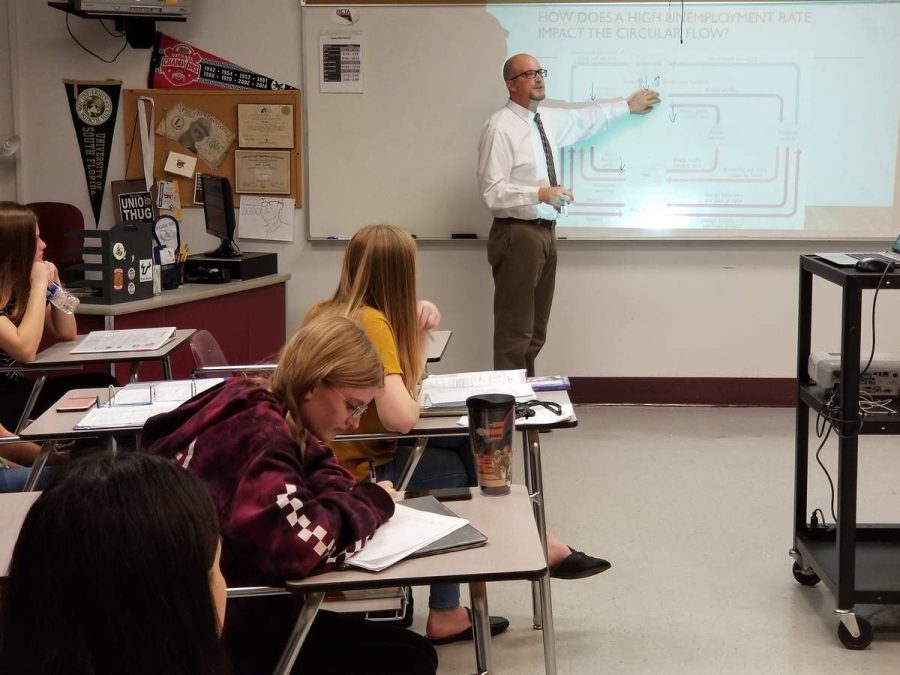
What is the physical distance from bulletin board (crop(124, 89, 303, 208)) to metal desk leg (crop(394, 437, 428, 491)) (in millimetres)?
3074

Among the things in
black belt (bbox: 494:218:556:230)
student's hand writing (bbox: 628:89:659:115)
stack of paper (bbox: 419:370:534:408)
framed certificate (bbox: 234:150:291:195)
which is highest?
student's hand writing (bbox: 628:89:659:115)

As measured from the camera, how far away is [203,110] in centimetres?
541

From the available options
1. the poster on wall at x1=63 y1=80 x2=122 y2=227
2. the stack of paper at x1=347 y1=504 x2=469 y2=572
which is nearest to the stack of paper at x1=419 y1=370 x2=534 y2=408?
the stack of paper at x1=347 y1=504 x2=469 y2=572

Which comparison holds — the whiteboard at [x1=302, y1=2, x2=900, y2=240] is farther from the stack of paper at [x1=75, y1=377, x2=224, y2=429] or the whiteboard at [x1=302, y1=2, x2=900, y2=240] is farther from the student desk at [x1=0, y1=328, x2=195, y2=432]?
the stack of paper at [x1=75, y1=377, x2=224, y2=429]

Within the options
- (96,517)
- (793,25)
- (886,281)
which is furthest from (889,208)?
(96,517)

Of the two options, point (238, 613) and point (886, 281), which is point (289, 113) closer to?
point (886, 281)

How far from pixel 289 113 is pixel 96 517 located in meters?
4.68

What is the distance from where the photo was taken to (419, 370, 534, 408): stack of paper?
2.66 m

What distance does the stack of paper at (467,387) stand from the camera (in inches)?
105

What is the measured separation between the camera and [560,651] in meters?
2.75

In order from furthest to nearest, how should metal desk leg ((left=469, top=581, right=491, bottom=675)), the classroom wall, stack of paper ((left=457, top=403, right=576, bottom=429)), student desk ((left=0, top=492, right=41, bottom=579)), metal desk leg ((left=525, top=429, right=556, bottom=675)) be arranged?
1. the classroom wall
2. stack of paper ((left=457, top=403, right=576, bottom=429))
3. metal desk leg ((left=525, top=429, right=556, bottom=675))
4. metal desk leg ((left=469, top=581, right=491, bottom=675))
5. student desk ((left=0, top=492, right=41, bottom=579))

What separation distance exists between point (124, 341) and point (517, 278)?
6.73ft

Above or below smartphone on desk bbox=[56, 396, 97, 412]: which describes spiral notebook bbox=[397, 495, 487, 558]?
below

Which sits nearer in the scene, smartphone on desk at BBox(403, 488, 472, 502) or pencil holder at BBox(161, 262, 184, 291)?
smartphone on desk at BBox(403, 488, 472, 502)
